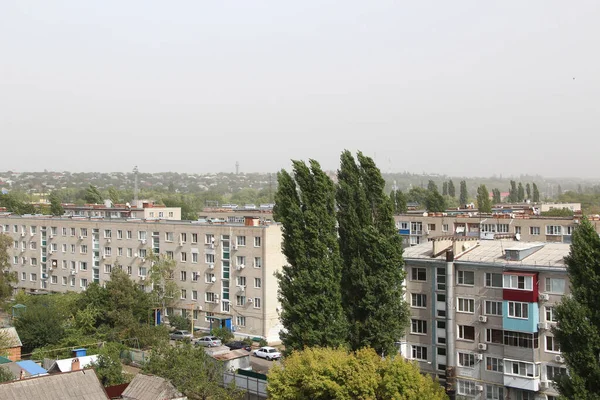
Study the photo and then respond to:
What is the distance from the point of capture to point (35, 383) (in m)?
22.6

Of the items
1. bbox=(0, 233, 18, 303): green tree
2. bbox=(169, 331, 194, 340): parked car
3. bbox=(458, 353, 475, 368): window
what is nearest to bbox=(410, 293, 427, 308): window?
bbox=(458, 353, 475, 368): window

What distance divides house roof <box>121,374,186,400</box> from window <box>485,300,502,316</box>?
478 inches

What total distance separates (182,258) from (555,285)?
88.4 feet

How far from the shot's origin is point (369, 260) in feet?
87.8

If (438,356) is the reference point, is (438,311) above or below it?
above

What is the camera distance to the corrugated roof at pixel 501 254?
1047 inches

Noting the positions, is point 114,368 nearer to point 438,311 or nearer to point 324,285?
point 324,285

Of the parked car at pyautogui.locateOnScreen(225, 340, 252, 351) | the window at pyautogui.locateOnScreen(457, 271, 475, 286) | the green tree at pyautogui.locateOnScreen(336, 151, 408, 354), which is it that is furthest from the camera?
the parked car at pyautogui.locateOnScreen(225, 340, 252, 351)

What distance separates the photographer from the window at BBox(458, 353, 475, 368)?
27375mm

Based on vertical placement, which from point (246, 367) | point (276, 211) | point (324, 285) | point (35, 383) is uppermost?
point (276, 211)

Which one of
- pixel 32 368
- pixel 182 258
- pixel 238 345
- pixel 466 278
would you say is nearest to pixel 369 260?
pixel 466 278

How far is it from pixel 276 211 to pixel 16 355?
16270mm

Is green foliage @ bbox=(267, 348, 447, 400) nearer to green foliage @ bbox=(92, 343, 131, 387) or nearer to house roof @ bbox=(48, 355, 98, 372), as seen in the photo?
green foliage @ bbox=(92, 343, 131, 387)

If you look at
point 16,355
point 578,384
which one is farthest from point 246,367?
point 578,384
